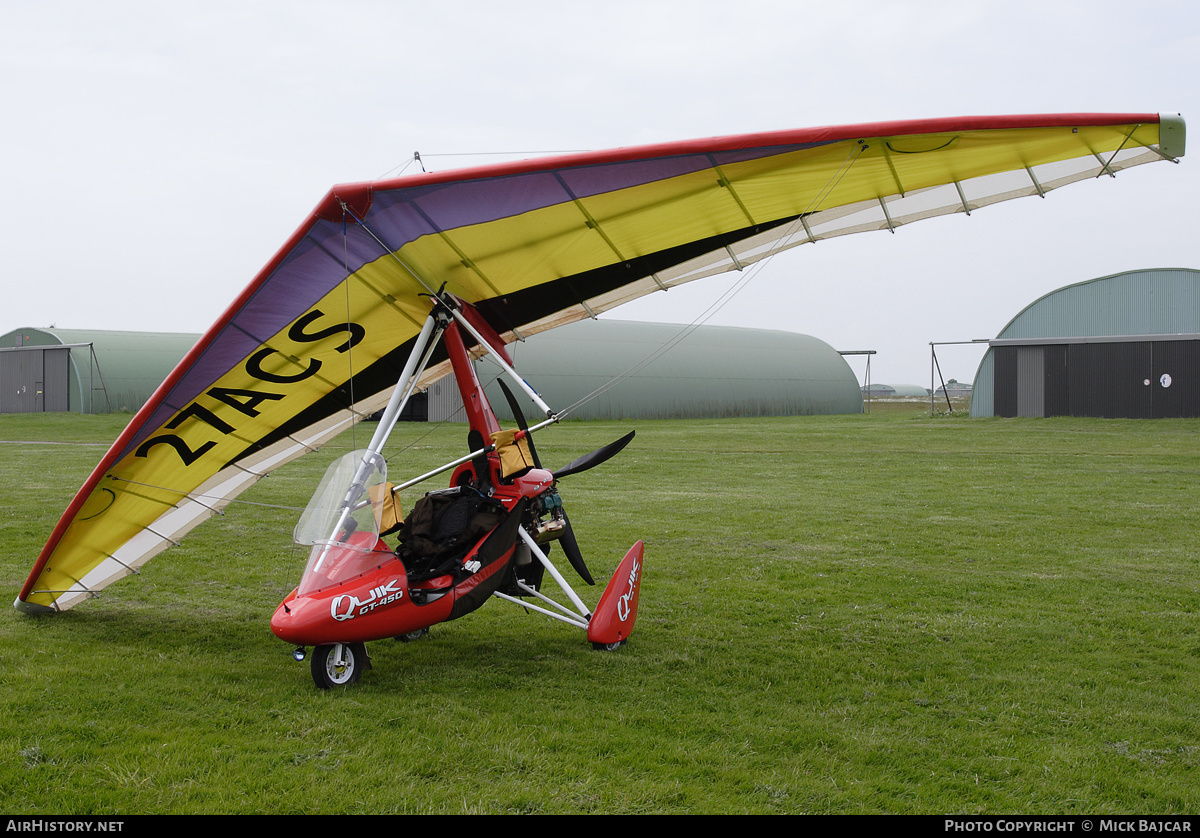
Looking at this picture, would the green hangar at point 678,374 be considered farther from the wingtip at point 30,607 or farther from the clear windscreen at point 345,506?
the clear windscreen at point 345,506

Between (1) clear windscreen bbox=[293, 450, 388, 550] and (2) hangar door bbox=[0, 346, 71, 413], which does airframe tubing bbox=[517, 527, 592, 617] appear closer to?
(1) clear windscreen bbox=[293, 450, 388, 550]

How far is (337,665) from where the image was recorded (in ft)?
18.3

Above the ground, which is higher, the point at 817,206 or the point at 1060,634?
the point at 817,206

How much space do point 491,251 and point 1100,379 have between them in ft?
111

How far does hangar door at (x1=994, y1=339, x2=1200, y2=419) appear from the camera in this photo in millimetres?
32156

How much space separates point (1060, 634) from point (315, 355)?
19.4 feet

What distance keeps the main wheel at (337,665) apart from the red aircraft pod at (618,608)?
1.61 meters

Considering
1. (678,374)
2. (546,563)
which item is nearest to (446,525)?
(546,563)

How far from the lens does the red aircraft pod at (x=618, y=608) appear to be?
633cm

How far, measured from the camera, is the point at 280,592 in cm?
824

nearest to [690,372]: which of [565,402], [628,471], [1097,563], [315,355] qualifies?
[565,402]

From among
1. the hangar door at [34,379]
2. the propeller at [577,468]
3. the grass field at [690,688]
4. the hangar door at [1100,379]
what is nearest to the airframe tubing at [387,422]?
the propeller at [577,468]

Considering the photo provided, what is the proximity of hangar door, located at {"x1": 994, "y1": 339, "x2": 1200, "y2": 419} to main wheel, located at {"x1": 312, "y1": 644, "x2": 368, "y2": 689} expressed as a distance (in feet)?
113

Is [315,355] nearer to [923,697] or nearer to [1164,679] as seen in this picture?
[923,697]
